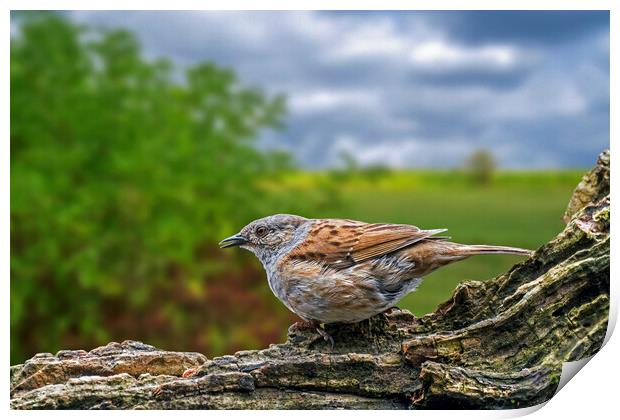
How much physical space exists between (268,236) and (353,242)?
1.62 ft

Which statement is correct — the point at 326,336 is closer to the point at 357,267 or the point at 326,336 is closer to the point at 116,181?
the point at 357,267

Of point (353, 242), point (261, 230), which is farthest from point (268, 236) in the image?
point (353, 242)

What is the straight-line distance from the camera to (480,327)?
3842 mm

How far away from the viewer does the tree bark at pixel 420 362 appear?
3.78 m

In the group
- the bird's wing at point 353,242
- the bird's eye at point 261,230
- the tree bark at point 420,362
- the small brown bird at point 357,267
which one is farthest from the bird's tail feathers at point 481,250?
the bird's eye at point 261,230

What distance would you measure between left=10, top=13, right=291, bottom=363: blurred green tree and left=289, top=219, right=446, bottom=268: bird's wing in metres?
2.91

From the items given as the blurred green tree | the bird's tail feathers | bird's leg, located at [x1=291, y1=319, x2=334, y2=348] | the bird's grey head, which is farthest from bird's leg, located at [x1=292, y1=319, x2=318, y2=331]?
the blurred green tree

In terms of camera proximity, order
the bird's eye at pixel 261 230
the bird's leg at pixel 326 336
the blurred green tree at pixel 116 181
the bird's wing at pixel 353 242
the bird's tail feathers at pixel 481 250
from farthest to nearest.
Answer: the blurred green tree at pixel 116 181 < the bird's eye at pixel 261 230 < the bird's leg at pixel 326 336 < the bird's wing at pixel 353 242 < the bird's tail feathers at pixel 481 250

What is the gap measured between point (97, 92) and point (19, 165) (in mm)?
1023

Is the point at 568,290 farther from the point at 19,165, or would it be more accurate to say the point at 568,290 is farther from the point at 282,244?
the point at 19,165

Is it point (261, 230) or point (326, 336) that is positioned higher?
point (261, 230)

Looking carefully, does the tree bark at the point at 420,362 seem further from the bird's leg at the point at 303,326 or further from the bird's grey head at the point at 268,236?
the bird's grey head at the point at 268,236

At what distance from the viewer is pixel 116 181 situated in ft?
23.2

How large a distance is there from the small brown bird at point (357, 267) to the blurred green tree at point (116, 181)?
2.96 m
